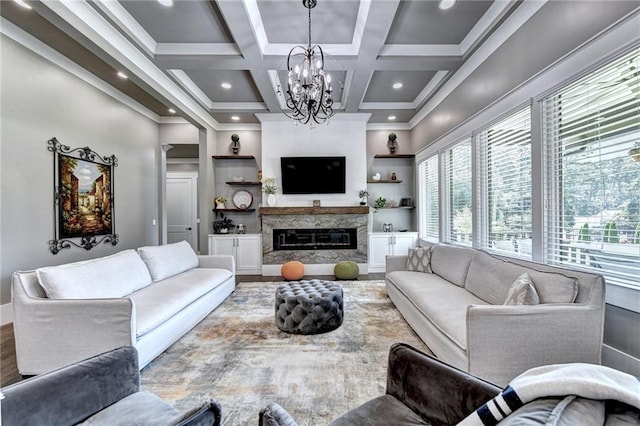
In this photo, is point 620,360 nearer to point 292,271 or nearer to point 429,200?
point 429,200

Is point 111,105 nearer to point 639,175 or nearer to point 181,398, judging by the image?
point 181,398

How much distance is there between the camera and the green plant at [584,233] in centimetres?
208

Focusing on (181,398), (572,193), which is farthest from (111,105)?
(572,193)

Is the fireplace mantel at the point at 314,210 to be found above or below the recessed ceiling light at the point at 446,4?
below

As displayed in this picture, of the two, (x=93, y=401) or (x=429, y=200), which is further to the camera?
(x=429, y=200)

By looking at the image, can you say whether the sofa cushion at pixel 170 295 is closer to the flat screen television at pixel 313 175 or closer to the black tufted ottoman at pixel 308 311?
the black tufted ottoman at pixel 308 311

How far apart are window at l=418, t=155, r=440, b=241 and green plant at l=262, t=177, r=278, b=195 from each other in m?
3.13

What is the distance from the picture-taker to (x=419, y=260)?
377 centimetres

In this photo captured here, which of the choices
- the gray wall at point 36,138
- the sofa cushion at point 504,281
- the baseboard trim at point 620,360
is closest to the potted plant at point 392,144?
the sofa cushion at point 504,281

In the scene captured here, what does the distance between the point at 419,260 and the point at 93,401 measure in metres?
3.52

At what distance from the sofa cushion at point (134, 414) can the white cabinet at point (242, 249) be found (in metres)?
4.52

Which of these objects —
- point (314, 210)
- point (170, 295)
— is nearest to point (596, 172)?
point (170, 295)

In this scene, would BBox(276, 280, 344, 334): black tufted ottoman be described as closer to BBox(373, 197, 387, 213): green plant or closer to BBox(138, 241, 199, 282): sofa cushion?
BBox(138, 241, 199, 282): sofa cushion

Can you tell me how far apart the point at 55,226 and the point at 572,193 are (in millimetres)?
5731
